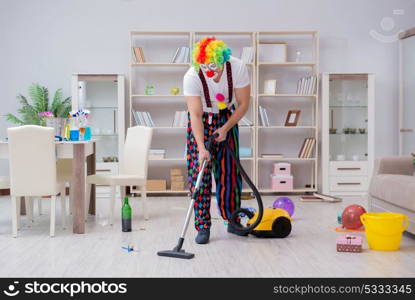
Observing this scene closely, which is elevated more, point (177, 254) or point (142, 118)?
point (142, 118)

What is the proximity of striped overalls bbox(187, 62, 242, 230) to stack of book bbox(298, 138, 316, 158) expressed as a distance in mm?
3066

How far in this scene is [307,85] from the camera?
696cm

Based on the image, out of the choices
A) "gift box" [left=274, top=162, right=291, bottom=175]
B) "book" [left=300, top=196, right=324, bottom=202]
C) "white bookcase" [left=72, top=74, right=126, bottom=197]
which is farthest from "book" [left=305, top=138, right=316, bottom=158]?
"white bookcase" [left=72, top=74, right=126, bottom=197]

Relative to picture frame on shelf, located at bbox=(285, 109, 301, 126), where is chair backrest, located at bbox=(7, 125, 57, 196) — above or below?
below

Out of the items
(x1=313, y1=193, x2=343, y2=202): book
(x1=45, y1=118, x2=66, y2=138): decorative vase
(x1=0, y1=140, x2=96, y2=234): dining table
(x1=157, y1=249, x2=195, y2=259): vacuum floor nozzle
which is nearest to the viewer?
(x1=157, y1=249, x2=195, y2=259): vacuum floor nozzle

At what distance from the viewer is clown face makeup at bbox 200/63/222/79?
3.79 metres

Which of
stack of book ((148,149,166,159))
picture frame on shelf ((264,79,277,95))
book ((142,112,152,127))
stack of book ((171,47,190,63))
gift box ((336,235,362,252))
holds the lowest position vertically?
gift box ((336,235,362,252))

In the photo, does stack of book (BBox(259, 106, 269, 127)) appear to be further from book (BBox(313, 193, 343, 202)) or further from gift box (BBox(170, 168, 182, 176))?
gift box (BBox(170, 168, 182, 176))

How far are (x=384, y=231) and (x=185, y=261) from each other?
4.08ft

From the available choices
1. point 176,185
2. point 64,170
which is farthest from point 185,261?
point 176,185

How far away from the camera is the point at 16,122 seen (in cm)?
689

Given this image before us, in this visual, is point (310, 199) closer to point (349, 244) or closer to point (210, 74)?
point (349, 244)

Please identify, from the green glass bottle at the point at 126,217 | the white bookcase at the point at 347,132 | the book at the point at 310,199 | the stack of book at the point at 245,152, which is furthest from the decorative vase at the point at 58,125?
the white bookcase at the point at 347,132

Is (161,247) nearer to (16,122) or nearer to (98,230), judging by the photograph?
(98,230)
